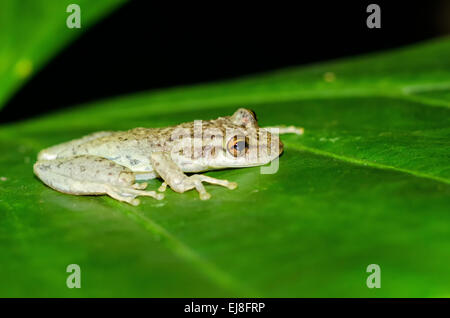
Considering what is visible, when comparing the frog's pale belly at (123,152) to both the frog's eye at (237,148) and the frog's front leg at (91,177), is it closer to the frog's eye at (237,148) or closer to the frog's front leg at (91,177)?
the frog's front leg at (91,177)

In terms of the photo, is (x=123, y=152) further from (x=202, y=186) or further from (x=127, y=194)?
(x=202, y=186)

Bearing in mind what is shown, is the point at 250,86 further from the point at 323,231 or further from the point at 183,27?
the point at 183,27

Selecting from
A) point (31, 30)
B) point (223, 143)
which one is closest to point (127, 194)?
point (223, 143)

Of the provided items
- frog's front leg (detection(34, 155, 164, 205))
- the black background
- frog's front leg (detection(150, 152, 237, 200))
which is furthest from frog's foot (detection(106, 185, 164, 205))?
the black background

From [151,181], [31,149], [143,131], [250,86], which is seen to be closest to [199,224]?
[151,181]

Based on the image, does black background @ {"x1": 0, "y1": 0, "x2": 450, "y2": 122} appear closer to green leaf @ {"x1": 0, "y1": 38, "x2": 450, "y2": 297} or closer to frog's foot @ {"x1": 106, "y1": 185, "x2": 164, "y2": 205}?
green leaf @ {"x1": 0, "y1": 38, "x2": 450, "y2": 297}

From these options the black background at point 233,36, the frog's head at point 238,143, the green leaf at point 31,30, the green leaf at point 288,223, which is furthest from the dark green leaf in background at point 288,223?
the black background at point 233,36
